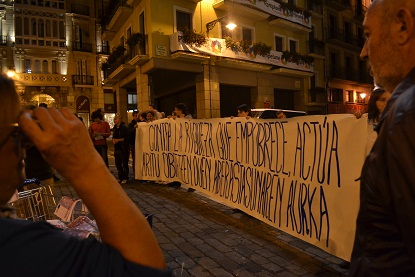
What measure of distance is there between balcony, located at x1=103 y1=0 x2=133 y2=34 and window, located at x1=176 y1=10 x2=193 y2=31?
329 cm

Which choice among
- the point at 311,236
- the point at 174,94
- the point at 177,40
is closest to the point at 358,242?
the point at 311,236

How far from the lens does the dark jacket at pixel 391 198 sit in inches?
39.6

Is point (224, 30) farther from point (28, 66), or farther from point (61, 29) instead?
point (28, 66)

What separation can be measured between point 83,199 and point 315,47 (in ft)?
99.3

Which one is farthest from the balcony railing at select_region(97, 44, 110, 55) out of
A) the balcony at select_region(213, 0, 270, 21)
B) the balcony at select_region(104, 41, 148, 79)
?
the balcony at select_region(213, 0, 270, 21)

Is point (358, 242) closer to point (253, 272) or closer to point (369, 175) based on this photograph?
point (369, 175)

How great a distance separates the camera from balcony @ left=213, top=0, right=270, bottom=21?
63.7 feet

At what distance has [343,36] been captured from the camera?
32938mm

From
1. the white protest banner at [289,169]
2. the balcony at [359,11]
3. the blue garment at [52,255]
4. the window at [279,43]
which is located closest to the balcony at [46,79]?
the window at [279,43]

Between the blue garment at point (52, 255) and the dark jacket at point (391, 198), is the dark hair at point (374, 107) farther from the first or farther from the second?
the blue garment at point (52, 255)

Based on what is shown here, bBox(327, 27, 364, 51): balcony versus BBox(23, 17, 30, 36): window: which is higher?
BBox(23, 17, 30, 36): window

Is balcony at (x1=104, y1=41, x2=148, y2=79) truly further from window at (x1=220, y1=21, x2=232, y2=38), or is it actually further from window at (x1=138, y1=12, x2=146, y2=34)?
window at (x1=220, y1=21, x2=232, y2=38)

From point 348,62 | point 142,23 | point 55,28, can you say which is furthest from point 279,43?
point 55,28

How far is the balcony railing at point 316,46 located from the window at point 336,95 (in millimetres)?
3775
